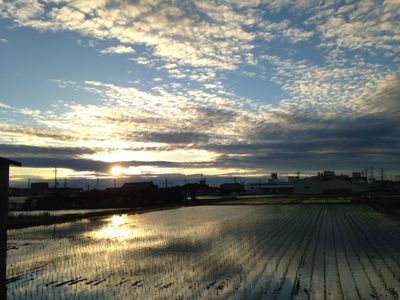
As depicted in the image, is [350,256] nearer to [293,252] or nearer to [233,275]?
[293,252]

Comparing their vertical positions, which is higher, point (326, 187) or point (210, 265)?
point (326, 187)

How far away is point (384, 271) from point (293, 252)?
3651mm

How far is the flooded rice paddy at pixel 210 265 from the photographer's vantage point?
8.69 m

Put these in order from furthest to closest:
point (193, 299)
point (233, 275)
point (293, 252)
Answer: point (293, 252), point (233, 275), point (193, 299)

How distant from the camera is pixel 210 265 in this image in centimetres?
1159

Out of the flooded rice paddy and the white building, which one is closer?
the flooded rice paddy

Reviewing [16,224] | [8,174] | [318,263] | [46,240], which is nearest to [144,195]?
[16,224]

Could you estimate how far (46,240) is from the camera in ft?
61.0

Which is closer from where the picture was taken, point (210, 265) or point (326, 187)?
point (210, 265)

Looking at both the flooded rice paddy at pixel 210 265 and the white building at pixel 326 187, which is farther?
the white building at pixel 326 187

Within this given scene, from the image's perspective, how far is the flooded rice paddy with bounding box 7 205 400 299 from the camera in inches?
342

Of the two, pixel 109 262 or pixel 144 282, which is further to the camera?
pixel 109 262

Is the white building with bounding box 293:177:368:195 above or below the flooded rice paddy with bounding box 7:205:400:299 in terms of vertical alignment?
above

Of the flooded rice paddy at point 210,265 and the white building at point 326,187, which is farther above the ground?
the white building at point 326,187
